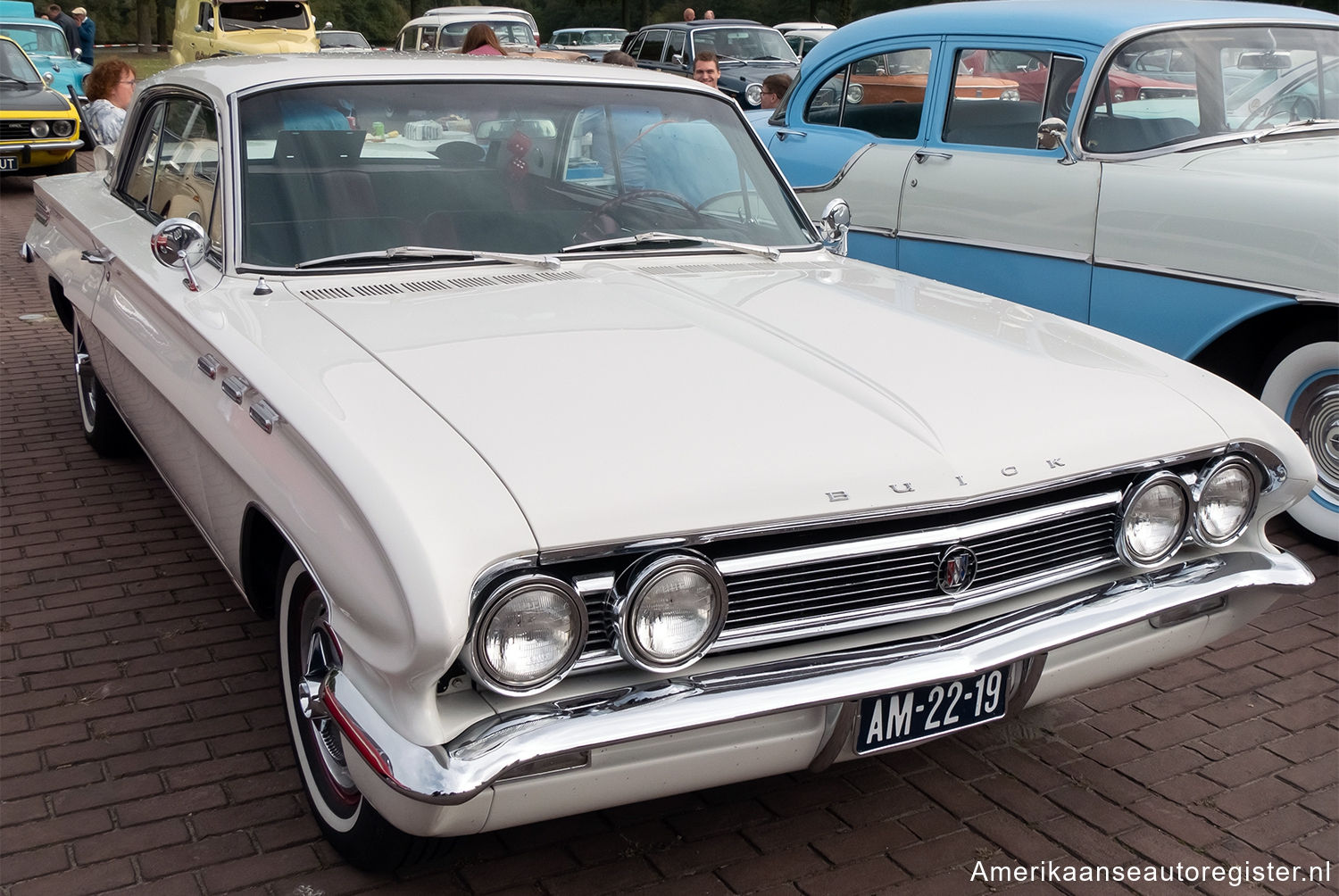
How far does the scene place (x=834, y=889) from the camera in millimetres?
2740

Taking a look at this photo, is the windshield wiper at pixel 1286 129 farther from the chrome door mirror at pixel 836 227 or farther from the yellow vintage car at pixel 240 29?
the yellow vintage car at pixel 240 29

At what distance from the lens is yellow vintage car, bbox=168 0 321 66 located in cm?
1939

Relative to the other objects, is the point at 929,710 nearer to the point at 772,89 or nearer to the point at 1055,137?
the point at 1055,137

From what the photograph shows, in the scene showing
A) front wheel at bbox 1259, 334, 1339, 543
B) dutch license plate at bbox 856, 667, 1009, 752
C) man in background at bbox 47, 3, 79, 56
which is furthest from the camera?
man in background at bbox 47, 3, 79, 56

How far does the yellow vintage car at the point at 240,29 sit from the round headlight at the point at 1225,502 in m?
18.4

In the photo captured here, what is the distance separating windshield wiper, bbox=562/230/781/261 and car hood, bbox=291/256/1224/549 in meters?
0.09

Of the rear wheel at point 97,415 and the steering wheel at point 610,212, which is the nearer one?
the steering wheel at point 610,212

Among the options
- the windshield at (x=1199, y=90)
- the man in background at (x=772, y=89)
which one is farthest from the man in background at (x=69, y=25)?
the windshield at (x=1199, y=90)

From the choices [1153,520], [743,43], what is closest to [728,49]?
[743,43]

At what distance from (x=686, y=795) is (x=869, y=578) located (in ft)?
2.93

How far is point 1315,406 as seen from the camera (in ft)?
15.4

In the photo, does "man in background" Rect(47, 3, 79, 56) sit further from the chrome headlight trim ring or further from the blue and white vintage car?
the chrome headlight trim ring

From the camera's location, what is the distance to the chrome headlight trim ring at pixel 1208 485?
2.91 metres

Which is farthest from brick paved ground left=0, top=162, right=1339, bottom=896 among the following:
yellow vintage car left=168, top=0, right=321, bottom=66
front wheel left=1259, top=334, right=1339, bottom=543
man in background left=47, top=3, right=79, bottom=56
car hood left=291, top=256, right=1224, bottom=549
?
man in background left=47, top=3, right=79, bottom=56
